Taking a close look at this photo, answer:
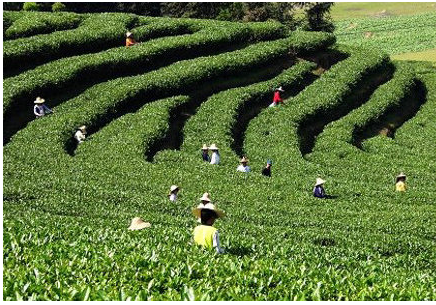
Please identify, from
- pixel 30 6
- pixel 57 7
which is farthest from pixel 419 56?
pixel 30 6

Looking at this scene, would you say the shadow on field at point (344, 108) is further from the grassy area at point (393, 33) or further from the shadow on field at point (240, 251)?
the grassy area at point (393, 33)

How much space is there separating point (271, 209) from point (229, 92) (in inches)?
820

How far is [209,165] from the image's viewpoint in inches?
1163

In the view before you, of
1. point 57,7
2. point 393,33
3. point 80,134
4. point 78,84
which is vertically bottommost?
point 80,134

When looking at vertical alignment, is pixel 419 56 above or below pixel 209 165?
above

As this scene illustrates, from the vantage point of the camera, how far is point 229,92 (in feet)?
141

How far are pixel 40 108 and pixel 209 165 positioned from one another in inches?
455

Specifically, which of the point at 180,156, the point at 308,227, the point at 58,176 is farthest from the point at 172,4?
the point at 308,227

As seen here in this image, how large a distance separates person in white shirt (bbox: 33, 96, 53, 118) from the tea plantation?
0.56m

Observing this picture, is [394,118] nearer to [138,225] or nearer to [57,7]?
[138,225]

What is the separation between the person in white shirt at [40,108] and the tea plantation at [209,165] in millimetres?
556

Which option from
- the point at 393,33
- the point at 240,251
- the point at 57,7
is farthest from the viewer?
the point at 393,33

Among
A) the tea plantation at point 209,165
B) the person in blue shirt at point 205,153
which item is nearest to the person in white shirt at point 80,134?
the tea plantation at point 209,165

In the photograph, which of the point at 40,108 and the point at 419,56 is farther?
the point at 419,56
